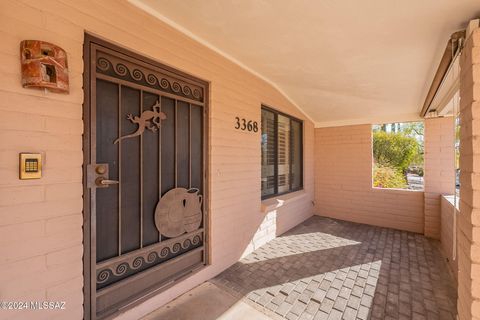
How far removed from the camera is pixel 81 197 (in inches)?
60.9

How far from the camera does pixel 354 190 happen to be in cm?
504

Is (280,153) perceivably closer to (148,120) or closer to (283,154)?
(283,154)

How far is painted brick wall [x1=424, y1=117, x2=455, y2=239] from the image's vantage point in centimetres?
400

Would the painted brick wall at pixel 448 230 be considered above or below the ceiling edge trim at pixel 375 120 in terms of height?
below

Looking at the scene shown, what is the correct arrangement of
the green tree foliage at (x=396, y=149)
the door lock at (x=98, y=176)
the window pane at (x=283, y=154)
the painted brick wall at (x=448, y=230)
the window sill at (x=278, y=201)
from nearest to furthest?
the door lock at (x=98, y=176)
the painted brick wall at (x=448, y=230)
the window sill at (x=278, y=201)
the window pane at (x=283, y=154)
the green tree foliage at (x=396, y=149)

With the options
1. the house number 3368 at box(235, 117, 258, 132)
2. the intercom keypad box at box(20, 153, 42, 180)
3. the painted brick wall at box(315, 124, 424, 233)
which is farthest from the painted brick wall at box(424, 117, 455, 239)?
the intercom keypad box at box(20, 153, 42, 180)

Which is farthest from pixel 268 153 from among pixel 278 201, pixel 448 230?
pixel 448 230

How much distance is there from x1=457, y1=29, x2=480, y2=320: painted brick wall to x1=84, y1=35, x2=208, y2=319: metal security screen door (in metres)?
2.23

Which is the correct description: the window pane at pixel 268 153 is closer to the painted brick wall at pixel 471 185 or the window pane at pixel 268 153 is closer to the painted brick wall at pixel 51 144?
the painted brick wall at pixel 51 144

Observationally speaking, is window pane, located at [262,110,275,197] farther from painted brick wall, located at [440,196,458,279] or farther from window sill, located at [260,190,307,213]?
painted brick wall, located at [440,196,458,279]

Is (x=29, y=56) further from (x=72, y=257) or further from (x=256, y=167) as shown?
(x=256, y=167)

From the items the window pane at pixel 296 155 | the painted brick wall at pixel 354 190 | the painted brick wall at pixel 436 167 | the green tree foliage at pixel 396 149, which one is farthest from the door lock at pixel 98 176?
the green tree foliage at pixel 396 149

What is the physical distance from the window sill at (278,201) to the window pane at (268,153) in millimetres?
155

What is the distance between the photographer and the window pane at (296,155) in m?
4.82
